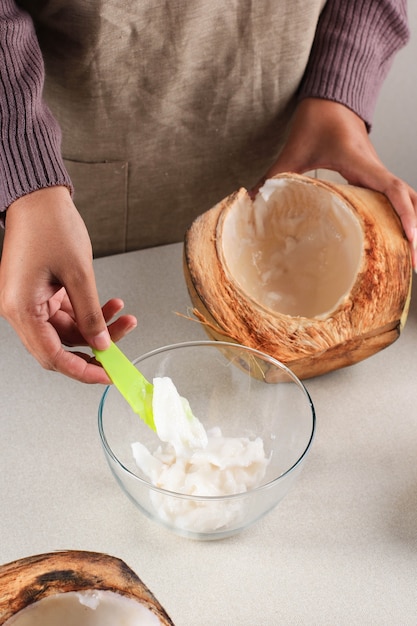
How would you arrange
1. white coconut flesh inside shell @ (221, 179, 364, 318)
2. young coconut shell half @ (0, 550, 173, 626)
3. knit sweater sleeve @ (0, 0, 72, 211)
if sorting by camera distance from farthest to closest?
white coconut flesh inside shell @ (221, 179, 364, 318) → knit sweater sleeve @ (0, 0, 72, 211) → young coconut shell half @ (0, 550, 173, 626)

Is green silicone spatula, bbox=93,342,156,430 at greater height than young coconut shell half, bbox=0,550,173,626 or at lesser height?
greater

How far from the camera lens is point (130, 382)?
72 centimetres

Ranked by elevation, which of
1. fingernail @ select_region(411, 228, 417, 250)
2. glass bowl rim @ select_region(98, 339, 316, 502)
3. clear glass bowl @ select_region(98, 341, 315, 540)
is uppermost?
fingernail @ select_region(411, 228, 417, 250)

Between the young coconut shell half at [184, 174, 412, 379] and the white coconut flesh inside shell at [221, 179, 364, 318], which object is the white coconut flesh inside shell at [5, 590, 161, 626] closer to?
the young coconut shell half at [184, 174, 412, 379]

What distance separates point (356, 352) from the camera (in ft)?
2.77

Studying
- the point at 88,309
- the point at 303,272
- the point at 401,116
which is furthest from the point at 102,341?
the point at 401,116

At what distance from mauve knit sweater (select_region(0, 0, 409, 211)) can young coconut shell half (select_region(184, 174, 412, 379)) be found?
20 cm

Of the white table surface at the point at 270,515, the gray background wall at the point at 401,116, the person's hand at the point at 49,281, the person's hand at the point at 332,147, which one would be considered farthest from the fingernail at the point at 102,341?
the gray background wall at the point at 401,116

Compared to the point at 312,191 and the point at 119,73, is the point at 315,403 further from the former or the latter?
the point at 119,73

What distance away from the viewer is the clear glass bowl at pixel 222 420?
660 millimetres

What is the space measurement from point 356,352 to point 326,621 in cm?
30

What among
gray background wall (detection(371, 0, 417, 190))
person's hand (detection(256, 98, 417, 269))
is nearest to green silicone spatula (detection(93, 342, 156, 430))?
person's hand (detection(256, 98, 417, 269))

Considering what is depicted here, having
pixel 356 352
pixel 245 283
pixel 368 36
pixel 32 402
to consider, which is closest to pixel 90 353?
pixel 32 402

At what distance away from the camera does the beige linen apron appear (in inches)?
38.6
